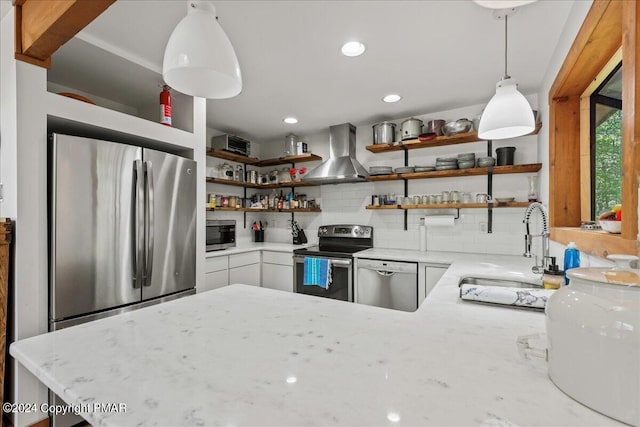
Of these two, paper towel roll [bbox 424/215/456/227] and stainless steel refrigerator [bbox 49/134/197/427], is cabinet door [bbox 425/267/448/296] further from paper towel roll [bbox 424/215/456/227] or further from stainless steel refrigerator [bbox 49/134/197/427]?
stainless steel refrigerator [bbox 49/134/197/427]

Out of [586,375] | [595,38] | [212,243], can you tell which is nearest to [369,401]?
[586,375]

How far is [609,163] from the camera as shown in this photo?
1.72 m

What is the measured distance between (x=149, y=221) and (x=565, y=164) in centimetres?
295

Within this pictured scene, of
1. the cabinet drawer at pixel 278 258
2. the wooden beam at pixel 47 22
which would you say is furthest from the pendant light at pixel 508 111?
the cabinet drawer at pixel 278 258

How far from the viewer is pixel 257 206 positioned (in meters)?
4.38

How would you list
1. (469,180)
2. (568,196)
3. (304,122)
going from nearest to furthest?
(568,196) < (469,180) < (304,122)

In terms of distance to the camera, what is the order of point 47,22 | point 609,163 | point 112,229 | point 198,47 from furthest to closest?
point 112,229
point 609,163
point 47,22
point 198,47

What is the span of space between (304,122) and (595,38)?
283 centimetres

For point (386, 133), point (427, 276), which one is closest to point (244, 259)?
point (427, 276)

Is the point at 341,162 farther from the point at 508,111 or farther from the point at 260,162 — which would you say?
the point at 508,111

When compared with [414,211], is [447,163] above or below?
above

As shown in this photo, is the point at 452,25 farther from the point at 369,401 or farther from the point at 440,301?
the point at 369,401

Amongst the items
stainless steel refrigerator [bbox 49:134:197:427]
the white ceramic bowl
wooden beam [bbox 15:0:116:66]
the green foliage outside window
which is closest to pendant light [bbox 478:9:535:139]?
the green foliage outside window

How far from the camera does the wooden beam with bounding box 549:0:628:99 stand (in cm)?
127
